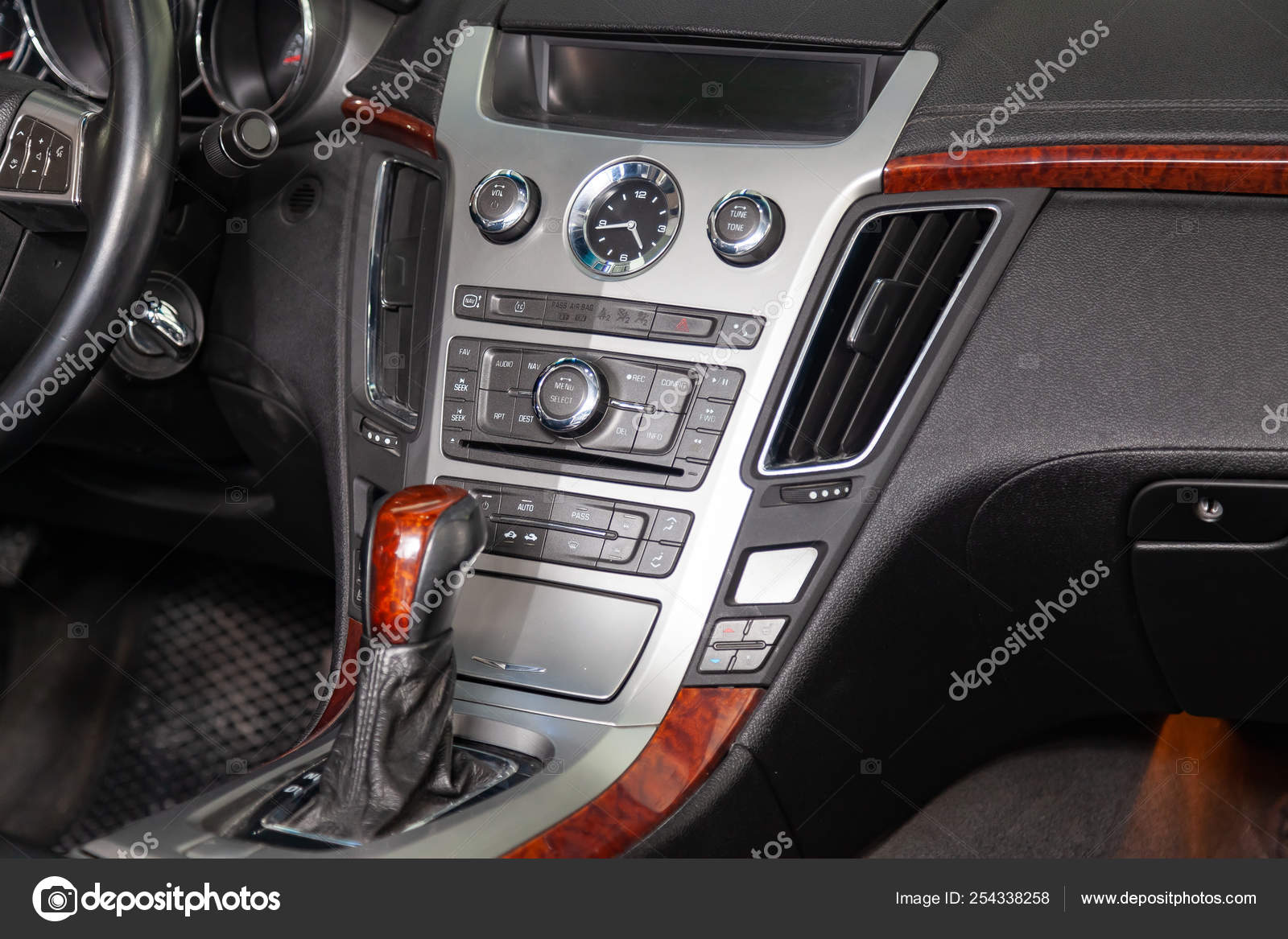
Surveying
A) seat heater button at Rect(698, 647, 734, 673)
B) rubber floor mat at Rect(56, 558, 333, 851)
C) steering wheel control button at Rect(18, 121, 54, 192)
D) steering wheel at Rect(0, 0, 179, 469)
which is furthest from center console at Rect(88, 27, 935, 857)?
rubber floor mat at Rect(56, 558, 333, 851)

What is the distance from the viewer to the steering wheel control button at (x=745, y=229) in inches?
40.9

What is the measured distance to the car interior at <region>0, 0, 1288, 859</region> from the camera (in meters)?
0.94

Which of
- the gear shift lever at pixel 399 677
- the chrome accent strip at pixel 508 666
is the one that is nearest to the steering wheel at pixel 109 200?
the gear shift lever at pixel 399 677

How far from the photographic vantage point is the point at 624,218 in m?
1.09

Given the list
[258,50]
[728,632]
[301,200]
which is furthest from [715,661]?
[258,50]

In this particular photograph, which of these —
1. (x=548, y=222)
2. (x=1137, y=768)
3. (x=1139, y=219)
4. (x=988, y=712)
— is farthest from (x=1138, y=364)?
(x=1137, y=768)

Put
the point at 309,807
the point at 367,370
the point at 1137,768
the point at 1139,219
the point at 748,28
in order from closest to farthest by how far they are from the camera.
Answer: the point at 309,807
the point at 1139,219
the point at 748,28
the point at 367,370
the point at 1137,768

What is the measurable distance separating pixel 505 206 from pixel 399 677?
1.68 ft

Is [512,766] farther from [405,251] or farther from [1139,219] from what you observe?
[1139,219]

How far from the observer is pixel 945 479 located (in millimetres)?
1029

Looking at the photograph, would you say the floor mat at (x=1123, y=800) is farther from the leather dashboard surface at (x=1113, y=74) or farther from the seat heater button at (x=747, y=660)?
the leather dashboard surface at (x=1113, y=74)

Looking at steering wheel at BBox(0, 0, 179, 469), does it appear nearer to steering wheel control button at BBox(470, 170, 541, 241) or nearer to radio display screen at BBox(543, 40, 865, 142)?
steering wheel control button at BBox(470, 170, 541, 241)

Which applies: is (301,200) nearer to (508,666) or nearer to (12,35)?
(12,35)

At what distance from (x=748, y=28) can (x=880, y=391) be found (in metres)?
0.40
